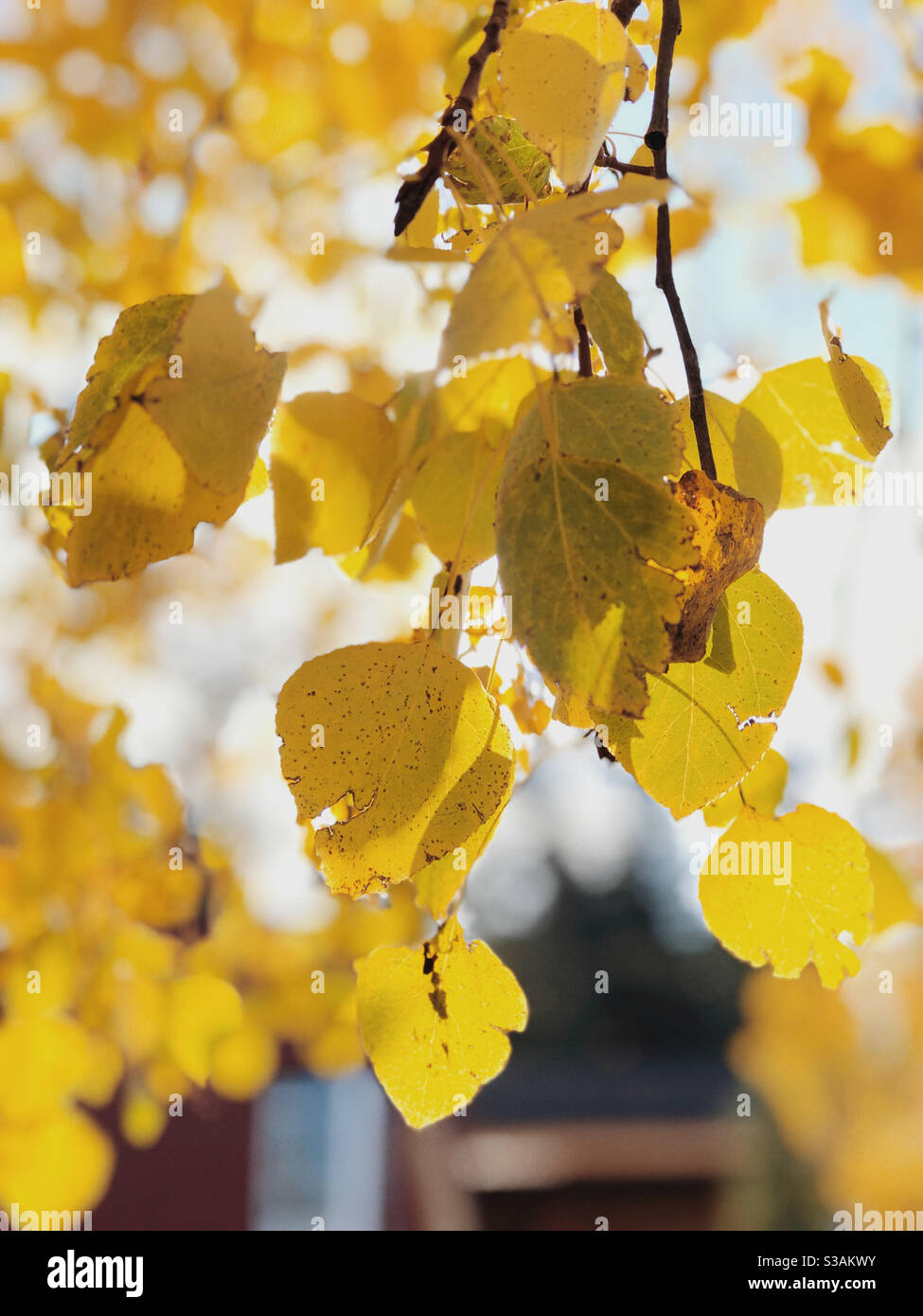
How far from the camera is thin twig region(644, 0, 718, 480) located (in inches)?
9.1

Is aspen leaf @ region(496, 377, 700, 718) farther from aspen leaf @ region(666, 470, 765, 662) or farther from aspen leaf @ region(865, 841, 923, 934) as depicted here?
aspen leaf @ region(865, 841, 923, 934)

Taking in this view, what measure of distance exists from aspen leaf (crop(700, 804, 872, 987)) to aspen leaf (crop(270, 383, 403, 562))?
0.14m

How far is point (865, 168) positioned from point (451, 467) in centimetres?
95

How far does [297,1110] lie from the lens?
19.7ft

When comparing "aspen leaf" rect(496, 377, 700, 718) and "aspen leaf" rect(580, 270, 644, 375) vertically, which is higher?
"aspen leaf" rect(580, 270, 644, 375)

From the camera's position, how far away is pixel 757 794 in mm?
305

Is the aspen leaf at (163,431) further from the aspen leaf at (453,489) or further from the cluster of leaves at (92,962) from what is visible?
the cluster of leaves at (92,962)

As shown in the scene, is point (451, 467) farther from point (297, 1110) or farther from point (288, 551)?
point (297, 1110)

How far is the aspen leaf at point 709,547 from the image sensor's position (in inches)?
7.8

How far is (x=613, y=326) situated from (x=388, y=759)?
0.36 ft

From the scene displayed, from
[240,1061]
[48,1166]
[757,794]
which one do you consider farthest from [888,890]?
[48,1166]

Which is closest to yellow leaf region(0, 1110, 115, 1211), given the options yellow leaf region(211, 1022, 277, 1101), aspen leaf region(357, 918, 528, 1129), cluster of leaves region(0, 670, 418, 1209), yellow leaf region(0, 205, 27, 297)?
cluster of leaves region(0, 670, 418, 1209)
